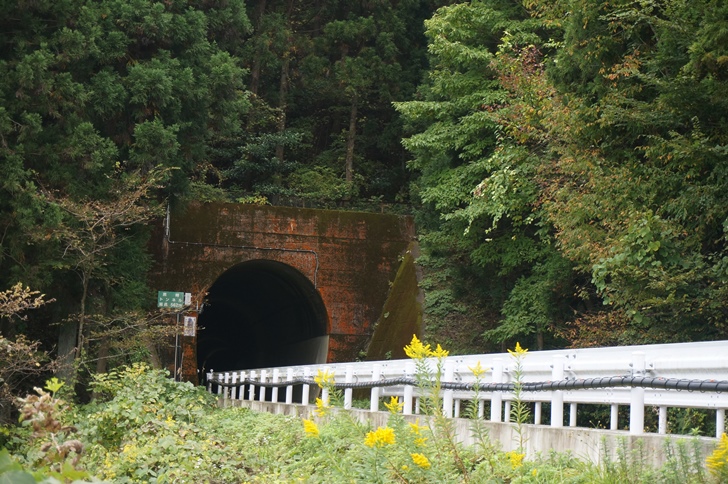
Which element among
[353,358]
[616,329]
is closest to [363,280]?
[353,358]

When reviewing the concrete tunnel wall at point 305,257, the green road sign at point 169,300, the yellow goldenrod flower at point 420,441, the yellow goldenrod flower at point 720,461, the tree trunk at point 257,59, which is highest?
the tree trunk at point 257,59

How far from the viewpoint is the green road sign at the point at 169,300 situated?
24.1 meters

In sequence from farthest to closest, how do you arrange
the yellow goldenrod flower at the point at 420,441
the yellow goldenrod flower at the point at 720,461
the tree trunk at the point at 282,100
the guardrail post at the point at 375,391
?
the tree trunk at the point at 282,100 < the guardrail post at the point at 375,391 < the yellow goldenrod flower at the point at 420,441 < the yellow goldenrod flower at the point at 720,461

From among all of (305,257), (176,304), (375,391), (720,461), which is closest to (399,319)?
(305,257)

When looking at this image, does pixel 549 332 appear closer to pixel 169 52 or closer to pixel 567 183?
pixel 567 183

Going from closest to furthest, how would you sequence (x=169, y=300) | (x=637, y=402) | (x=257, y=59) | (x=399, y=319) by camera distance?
(x=637, y=402), (x=169, y=300), (x=399, y=319), (x=257, y=59)

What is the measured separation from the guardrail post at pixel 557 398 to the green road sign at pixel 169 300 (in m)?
17.9

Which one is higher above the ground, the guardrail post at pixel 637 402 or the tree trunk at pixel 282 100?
the tree trunk at pixel 282 100

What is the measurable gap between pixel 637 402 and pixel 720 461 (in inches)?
80.2

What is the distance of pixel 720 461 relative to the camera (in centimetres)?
374

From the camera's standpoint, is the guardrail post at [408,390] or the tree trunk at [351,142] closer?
the guardrail post at [408,390]

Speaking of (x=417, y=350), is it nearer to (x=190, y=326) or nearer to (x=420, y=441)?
(x=420, y=441)

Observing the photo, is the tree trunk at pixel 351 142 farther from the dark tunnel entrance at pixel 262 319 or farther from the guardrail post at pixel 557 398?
the guardrail post at pixel 557 398

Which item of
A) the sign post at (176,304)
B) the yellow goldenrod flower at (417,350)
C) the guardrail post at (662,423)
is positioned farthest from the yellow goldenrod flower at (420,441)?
the sign post at (176,304)
